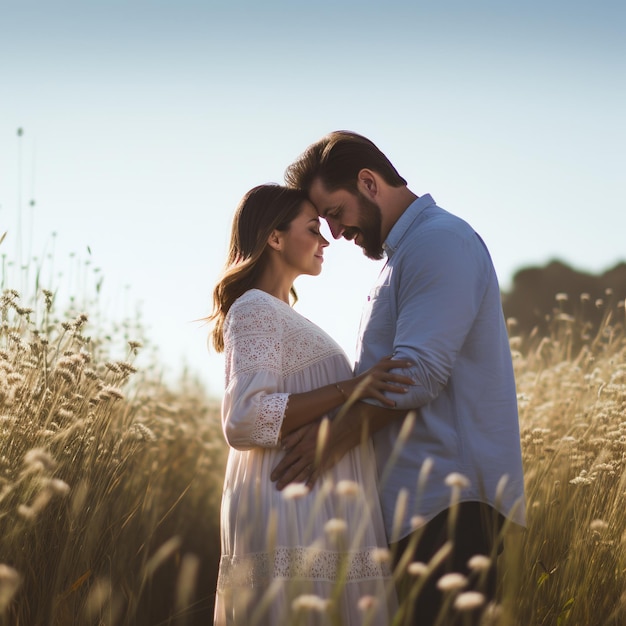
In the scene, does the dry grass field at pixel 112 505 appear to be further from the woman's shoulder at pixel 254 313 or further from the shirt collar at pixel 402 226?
the shirt collar at pixel 402 226

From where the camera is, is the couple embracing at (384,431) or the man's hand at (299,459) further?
the man's hand at (299,459)

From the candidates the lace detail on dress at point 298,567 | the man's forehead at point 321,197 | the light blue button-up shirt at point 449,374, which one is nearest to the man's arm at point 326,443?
the light blue button-up shirt at point 449,374

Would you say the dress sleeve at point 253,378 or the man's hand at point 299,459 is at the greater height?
the dress sleeve at point 253,378

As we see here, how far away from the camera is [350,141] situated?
372 cm

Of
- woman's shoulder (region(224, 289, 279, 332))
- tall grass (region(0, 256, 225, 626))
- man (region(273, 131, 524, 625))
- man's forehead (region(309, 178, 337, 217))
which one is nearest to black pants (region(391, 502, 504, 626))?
man (region(273, 131, 524, 625))

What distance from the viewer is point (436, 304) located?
3006 millimetres

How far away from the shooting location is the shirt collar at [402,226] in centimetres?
342

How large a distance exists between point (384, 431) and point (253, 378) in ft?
1.87

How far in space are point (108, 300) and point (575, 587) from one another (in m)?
3.86

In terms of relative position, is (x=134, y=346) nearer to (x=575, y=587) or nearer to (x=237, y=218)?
(x=237, y=218)

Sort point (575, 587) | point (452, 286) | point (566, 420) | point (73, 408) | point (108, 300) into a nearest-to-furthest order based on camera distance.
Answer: point (452, 286), point (575, 587), point (73, 408), point (566, 420), point (108, 300)

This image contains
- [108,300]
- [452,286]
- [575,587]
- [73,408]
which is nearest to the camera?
[452,286]

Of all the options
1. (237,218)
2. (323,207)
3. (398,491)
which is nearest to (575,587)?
(398,491)

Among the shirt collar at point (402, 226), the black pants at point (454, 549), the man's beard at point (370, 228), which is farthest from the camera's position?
the man's beard at point (370, 228)
